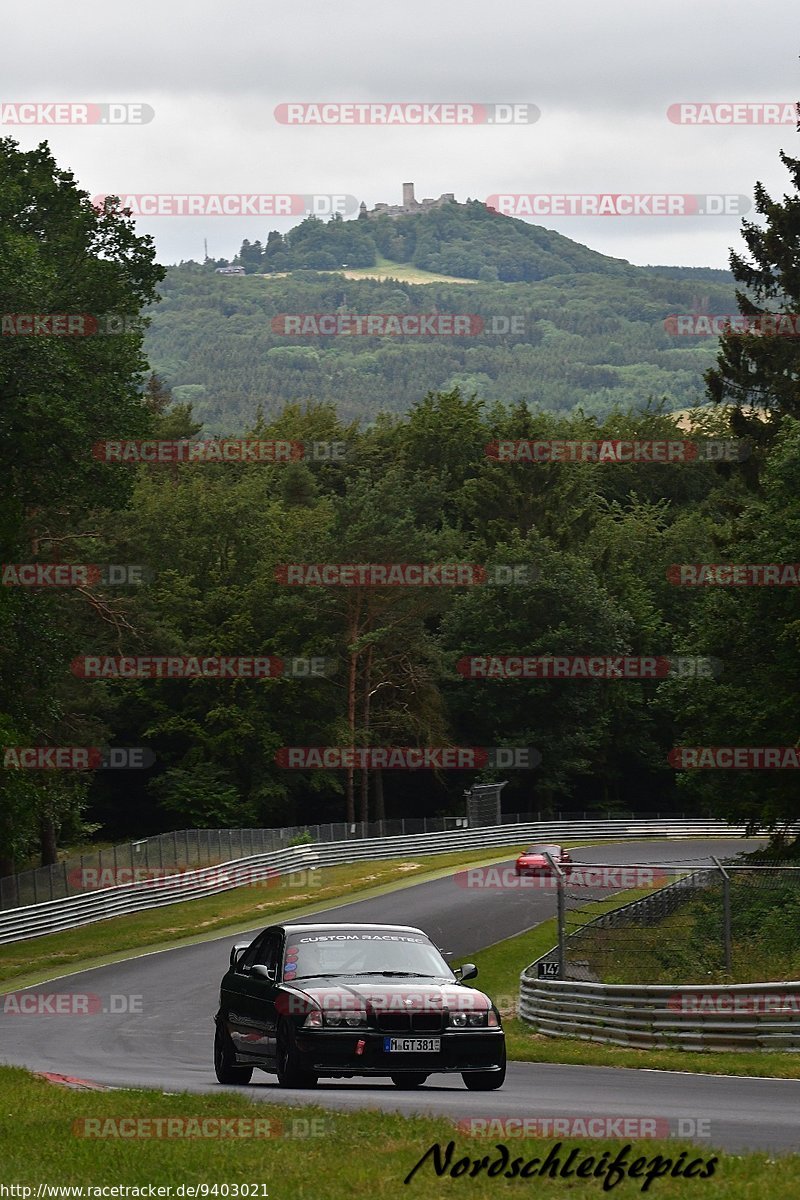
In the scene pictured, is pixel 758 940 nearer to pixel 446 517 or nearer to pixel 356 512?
pixel 356 512

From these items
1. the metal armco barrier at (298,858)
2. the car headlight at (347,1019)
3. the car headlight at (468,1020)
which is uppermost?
the car headlight at (347,1019)

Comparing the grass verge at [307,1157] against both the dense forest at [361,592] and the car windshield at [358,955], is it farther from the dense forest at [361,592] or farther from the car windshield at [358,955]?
the dense forest at [361,592]

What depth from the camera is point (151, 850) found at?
176 ft

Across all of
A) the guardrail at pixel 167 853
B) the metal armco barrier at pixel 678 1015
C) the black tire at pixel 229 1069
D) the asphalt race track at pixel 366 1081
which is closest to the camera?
the asphalt race track at pixel 366 1081

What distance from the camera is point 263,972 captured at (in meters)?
15.5

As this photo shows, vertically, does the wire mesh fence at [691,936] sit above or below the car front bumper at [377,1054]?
below

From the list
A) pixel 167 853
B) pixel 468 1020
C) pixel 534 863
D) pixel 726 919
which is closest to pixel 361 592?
pixel 534 863

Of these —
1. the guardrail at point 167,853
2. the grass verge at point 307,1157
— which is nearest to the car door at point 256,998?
the grass verge at point 307,1157

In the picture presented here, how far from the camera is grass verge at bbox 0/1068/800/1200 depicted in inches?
367

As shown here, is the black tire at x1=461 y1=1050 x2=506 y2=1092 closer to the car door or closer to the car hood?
the car hood

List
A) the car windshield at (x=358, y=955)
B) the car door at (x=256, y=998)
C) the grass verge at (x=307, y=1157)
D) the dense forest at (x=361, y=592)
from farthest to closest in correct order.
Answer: the dense forest at (x=361, y=592), the car windshield at (x=358, y=955), the car door at (x=256, y=998), the grass verge at (x=307, y=1157)

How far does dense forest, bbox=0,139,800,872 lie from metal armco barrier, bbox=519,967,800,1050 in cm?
1881

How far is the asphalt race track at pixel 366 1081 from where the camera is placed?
43.3 feet

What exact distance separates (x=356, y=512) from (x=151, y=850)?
94.5 ft
